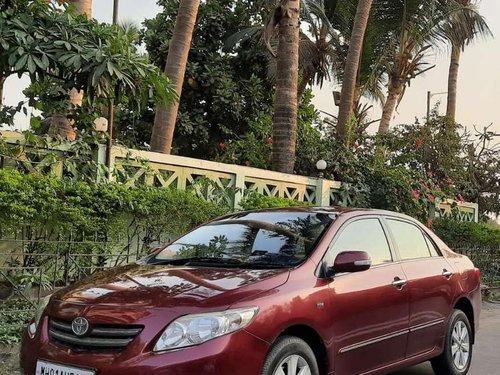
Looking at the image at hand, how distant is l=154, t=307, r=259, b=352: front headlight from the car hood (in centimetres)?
8

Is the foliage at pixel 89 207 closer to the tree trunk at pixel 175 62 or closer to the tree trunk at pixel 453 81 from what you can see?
the tree trunk at pixel 175 62

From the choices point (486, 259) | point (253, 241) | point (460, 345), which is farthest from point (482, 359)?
point (486, 259)

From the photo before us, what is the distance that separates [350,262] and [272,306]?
85 centimetres

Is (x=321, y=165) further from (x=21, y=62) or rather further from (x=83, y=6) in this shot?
(x=21, y=62)

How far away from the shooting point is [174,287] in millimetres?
4023

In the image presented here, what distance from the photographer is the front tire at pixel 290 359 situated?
3.87m

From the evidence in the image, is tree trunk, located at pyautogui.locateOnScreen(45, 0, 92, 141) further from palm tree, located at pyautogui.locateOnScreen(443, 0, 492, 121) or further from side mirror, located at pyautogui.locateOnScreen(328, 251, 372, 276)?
palm tree, located at pyautogui.locateOnScreen(443, 0, 492, 121)

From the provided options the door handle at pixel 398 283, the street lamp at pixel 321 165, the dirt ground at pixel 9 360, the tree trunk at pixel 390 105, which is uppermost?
the tree trunk at pixel 390 105

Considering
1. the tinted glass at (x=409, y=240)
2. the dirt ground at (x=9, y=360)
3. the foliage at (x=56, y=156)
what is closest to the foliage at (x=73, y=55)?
the foliage at (x=56, y=156)

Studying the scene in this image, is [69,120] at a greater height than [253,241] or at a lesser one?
greater

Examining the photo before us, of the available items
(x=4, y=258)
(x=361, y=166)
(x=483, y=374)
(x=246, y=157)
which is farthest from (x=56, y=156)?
(x=361, y=166)

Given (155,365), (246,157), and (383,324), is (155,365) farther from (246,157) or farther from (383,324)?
(246,157)

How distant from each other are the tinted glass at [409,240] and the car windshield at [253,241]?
87cm

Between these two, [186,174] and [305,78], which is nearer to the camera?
[186,174]
